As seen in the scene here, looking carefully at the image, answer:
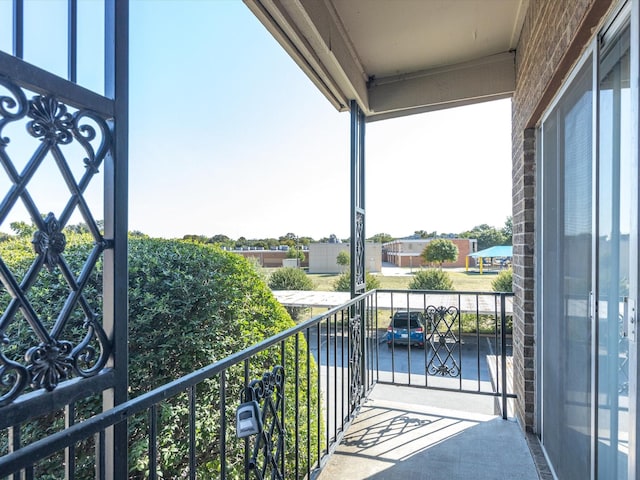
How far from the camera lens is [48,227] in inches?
28.6

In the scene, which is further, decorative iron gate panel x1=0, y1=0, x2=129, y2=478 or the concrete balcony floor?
the concrete balcony floor

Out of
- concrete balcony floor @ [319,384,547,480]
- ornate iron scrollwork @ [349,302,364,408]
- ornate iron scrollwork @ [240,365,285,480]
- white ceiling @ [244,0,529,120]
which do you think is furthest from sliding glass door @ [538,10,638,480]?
ornate iron scrollwork @ [349,302,364,408]

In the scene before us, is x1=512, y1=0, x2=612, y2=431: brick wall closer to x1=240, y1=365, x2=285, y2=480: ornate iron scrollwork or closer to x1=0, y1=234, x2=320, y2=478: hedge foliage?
x1=0, y1=234, x2=320, y2=478: hedge foliage

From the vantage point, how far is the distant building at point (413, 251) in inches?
476

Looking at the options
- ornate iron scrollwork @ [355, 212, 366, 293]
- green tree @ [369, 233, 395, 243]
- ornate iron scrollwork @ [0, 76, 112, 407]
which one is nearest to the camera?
ornate iron scrollwork @ [0, 76, 112, 407]

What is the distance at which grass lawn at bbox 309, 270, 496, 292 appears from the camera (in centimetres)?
963

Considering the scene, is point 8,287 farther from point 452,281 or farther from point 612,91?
point 452,281

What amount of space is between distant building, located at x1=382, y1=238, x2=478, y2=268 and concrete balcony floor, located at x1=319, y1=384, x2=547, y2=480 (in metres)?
9.34

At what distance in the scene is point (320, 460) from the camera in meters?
1.90

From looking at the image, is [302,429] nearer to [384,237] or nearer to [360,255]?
[360,255]

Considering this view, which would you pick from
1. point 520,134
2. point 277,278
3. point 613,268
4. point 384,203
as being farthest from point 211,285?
point 384,203

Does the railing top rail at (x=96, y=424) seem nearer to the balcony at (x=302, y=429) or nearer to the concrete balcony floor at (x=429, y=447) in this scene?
the balcony at (x=302, y=429)

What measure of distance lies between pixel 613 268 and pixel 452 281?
31.8 feet

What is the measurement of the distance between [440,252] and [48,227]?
12.2 m
